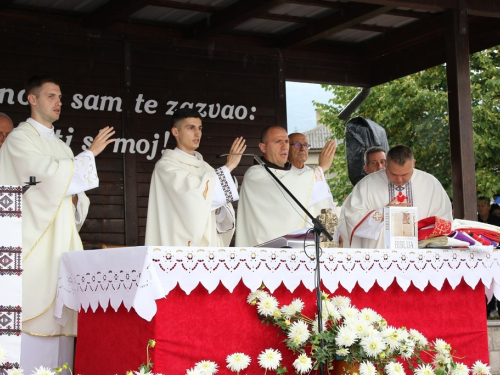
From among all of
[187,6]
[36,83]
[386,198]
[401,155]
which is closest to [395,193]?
[386,198]

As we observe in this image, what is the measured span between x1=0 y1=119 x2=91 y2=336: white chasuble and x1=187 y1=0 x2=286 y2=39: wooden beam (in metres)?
3.09

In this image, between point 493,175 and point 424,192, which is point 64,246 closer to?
point 424,192

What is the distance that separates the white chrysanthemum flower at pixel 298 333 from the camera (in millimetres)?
4367

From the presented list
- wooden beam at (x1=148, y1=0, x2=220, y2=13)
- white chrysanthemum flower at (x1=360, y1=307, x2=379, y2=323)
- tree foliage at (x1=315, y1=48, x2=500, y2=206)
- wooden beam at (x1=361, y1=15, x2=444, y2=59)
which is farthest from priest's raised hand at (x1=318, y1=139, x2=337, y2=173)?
tree foliage at (x1=315, y1=48, x2=500, y2=206)

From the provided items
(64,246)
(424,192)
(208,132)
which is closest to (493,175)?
(208,132)

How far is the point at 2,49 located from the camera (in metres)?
8.19

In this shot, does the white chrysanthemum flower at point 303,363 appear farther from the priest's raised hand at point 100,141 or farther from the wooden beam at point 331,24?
the wooden beam at point 331,24

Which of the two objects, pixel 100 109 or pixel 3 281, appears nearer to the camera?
pixel 3 281

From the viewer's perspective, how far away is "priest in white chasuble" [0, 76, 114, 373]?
17.8 feet

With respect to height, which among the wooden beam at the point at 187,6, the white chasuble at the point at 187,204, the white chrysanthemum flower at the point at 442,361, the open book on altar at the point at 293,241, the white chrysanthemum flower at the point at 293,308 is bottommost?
the white chrysanthemum flower at the point at 442,361

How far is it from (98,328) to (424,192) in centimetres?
294

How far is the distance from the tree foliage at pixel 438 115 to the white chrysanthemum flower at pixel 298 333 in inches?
609

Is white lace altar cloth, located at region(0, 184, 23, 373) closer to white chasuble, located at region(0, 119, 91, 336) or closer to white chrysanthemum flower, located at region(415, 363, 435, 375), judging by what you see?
white chasuble, located at region(0, 119, 91, 336)

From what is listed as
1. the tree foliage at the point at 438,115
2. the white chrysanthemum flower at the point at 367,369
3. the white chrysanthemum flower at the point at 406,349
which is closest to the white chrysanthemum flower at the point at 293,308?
the white chrysanthemum flower at the point at 367,369
